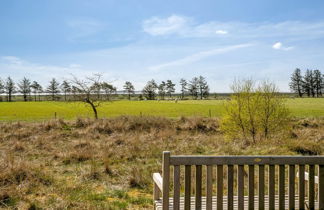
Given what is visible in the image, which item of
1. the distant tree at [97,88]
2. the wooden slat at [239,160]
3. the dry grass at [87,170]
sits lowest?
the dry grass at [87,170]

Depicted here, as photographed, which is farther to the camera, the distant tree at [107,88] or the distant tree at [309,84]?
the distant tree at [309,84]

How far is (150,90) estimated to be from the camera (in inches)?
4400

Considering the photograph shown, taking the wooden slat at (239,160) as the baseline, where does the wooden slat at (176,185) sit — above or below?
below

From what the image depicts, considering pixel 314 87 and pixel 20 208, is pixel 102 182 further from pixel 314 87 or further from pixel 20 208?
pixel 314 87

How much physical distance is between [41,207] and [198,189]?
150 inches

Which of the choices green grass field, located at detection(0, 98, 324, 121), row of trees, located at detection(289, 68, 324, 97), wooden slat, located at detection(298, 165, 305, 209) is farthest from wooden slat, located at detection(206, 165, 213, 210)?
row of trees, located at detection(289, 68, 324, 97)

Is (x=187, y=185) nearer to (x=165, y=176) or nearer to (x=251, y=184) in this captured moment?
(x=165, y=176)

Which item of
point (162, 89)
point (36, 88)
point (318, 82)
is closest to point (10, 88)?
point (36, 88)

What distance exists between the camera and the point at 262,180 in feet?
10.3

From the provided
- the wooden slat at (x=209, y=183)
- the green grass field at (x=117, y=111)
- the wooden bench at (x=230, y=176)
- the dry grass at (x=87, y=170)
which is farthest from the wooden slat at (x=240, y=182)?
the green grass field at (x=117, y=111)

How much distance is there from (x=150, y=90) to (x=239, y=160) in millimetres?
108937

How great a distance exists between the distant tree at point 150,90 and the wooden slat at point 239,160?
107 m

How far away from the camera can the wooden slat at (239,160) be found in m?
3.07

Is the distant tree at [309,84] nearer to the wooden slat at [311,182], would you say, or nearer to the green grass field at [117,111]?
the green grass field at [117,111]
